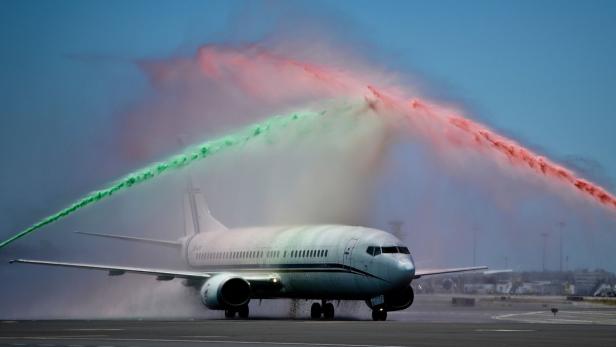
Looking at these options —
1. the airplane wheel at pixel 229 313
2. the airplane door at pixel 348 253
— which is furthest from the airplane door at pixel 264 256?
the airplane door at pixel 348 253

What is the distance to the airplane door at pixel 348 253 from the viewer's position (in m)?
60.9

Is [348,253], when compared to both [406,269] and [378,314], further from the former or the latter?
[406,269]

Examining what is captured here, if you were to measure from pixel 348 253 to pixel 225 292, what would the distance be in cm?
875

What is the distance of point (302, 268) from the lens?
213 ft

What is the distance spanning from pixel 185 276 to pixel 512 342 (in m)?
39.0

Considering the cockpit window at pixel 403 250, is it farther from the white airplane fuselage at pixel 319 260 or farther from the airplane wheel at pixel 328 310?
the airplane wheel at pixel 328 310

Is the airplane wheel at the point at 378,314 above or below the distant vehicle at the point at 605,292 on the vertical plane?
below

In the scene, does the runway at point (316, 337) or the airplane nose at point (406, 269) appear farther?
the airplane nose at point (406, 269)

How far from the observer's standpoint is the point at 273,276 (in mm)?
67938

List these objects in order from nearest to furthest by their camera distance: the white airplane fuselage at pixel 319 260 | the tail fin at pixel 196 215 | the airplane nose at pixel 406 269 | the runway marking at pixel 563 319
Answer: the runway marking at pixel 563 319 < the airplane nose at pixel 406 269 < the white airplane fuselage at pixel 319 260 < the tail fin at pixel 196 215

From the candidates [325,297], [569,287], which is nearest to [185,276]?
[325,297]

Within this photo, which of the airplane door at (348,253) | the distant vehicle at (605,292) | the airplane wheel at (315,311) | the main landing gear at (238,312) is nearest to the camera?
the airplane door at (348,253)

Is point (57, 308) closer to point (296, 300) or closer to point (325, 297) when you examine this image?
point (296, 300)

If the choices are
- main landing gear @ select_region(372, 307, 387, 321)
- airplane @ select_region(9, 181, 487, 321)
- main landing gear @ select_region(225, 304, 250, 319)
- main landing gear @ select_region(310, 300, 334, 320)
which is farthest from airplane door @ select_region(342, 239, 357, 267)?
main landing gear @ select_region(225, 304, 250, 319)
